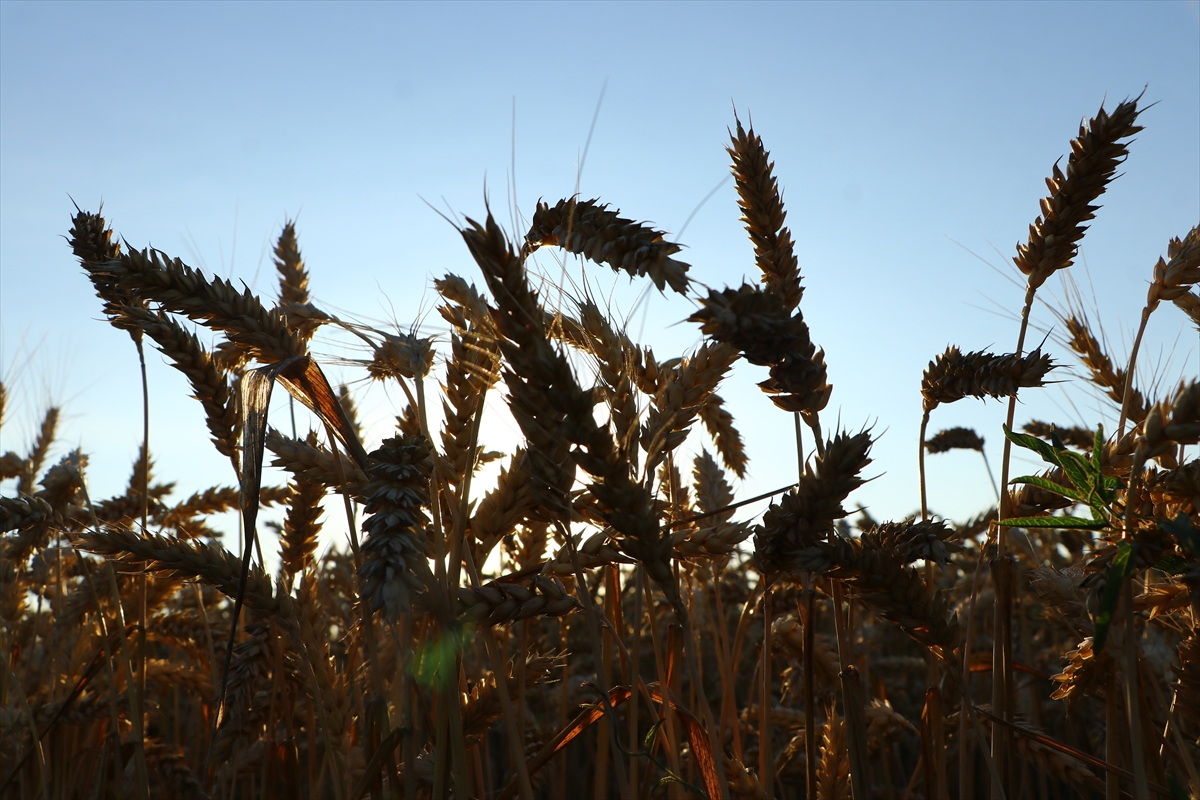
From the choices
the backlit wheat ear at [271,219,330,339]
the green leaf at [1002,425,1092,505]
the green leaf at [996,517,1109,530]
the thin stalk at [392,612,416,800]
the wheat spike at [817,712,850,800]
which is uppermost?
the backlit wheat ear at [271,219,330,339]

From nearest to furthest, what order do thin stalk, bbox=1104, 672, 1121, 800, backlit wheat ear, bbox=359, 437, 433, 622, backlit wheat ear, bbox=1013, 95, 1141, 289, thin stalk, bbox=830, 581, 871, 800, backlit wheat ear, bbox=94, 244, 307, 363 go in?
backlit wheat ear, bbox=359, 437, 433, 622, thin stalk, bbox=830, 581, 871, 800, thin stalk, bbox=1104, 672, 1121, 800, backlit wheat ear, bbox=94, 244, 307, 363, backlit wheat ear, bbox=1013, 95, 1141, 289

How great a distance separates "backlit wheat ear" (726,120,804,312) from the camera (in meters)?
2.05

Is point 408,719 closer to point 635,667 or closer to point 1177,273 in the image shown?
point 635,667

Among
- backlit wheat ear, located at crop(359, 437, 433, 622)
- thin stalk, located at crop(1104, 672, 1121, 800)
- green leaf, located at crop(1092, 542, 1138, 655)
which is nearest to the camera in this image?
green leaf, located at crop(1092, 542, 1138, 655)

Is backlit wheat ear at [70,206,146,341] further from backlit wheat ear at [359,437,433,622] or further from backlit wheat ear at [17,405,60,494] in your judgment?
backlit wheat ear at [17,405,60,494]

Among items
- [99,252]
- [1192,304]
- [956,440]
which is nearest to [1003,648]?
[1192,304]

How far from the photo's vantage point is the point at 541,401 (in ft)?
4.31

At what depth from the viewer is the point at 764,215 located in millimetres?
2168

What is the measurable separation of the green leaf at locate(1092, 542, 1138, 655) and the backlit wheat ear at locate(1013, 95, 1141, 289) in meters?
1.10

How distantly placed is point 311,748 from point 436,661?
113cm

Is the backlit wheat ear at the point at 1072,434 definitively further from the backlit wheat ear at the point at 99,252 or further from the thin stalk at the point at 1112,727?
the backlit wheat ear at the point at 99,252

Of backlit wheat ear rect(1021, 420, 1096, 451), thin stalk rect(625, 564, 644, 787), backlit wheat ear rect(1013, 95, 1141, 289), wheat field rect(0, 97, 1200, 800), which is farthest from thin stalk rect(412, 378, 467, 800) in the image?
backlit wheat ear rect(1021, 420, 1096, 451)

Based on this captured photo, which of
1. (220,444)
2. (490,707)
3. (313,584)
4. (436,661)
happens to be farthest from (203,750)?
(436,661)

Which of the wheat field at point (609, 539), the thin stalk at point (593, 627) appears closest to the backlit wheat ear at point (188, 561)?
the wheat field at point (609, 539)
